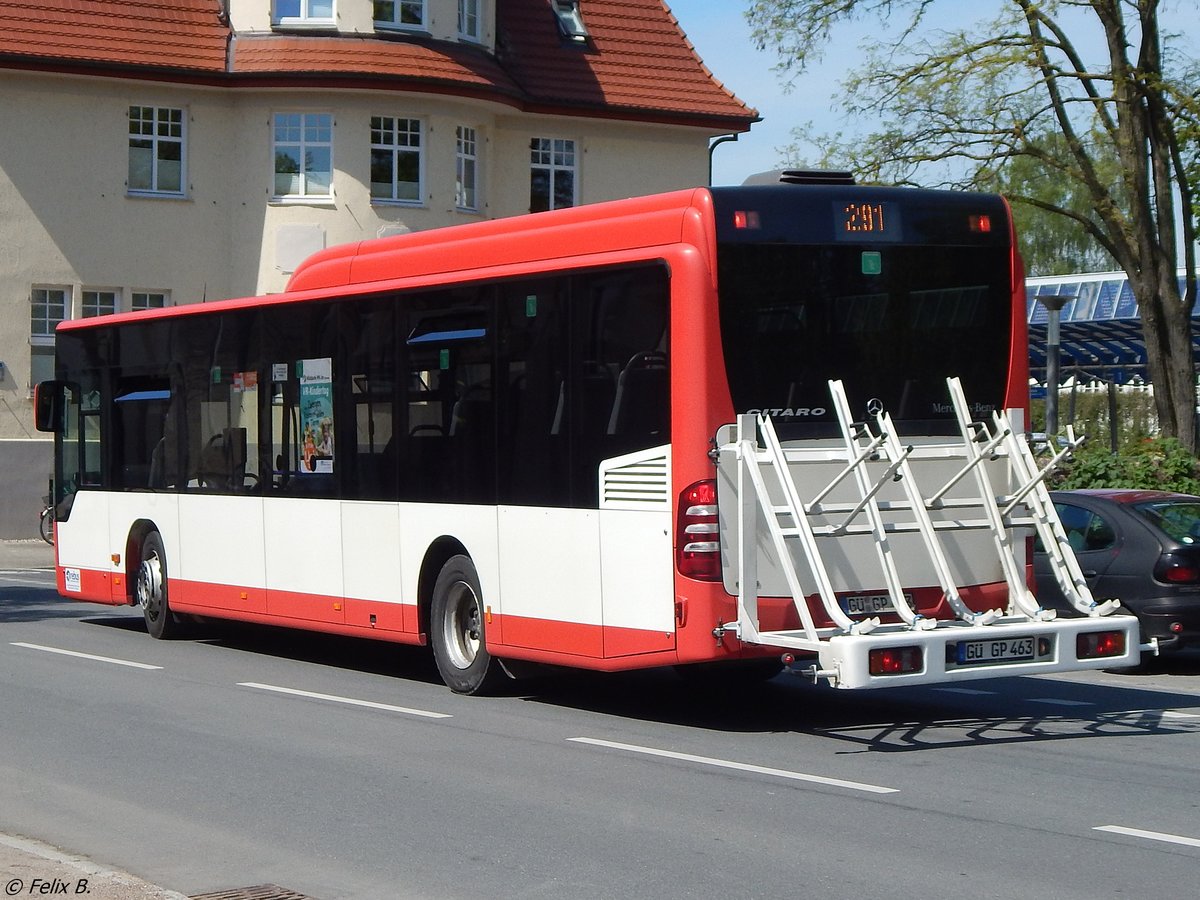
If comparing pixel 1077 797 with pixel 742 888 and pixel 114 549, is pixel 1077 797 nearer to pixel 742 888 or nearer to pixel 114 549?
pixel 742 888

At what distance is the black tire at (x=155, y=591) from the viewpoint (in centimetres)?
1736

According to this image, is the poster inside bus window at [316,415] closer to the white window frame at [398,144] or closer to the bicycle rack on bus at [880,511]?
the bicycle rack on bus at [880,511]

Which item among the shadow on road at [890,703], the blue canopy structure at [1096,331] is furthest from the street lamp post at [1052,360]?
the shadow on road at [890,703]

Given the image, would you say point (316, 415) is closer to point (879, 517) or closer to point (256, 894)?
point (879, 517)

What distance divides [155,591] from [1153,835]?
38.0 ft

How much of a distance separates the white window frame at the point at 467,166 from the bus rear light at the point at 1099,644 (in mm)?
27453

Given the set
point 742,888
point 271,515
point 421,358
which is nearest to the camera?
point 742,888

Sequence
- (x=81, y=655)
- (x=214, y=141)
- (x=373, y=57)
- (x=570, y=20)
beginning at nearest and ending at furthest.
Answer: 1. (x=81, y=655)
2. (x=373, y=57)
3. (x=214, y=141)
4. (x=570, y=20)

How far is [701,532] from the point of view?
10.7m

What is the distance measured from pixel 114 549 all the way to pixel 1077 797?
11614 millimetres

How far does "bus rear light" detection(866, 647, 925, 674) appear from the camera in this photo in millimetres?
9961

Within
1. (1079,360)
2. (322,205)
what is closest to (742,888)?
(322,205)

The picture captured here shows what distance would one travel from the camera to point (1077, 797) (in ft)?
29.4

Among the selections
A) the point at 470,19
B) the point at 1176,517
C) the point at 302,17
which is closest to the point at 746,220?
the point at 1176,517
